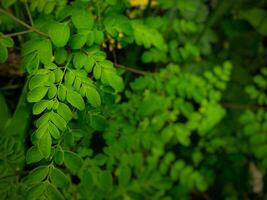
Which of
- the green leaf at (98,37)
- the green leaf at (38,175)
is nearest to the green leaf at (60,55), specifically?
the green leaf at (98,37)

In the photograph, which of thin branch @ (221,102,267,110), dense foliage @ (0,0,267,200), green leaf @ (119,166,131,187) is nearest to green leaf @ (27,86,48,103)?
dense foliage @ (0,0,267,200)

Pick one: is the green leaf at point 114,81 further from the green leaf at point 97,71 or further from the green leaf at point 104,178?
the green leaf at point 104,178

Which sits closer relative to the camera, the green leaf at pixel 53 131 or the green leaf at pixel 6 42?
the green leaf at pixel 53 131

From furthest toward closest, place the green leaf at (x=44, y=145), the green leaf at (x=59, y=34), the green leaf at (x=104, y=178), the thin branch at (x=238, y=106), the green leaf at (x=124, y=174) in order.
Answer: the thin branch at (x=238, y=106)
the green leaf at (x=124, y=174)
the green leaf at (x=104, y=178)
the green leaf at (x=59, y=34)
the green leaf at (x=44, y=145)

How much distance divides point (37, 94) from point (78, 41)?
21 centimetres

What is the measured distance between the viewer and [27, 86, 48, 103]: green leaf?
0.94 metres

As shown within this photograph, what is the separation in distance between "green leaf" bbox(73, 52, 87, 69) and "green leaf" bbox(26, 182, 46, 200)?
35 centimetres

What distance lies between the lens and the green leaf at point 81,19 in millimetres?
1055

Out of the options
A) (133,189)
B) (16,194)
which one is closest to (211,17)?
(133,189)

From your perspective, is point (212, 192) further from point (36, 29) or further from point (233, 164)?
point (36, 29)

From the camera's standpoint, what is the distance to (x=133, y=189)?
5.13 ft

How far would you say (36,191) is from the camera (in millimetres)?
960

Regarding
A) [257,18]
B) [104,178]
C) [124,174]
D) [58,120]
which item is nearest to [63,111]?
[58,120]

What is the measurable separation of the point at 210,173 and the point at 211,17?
2.78 ft
